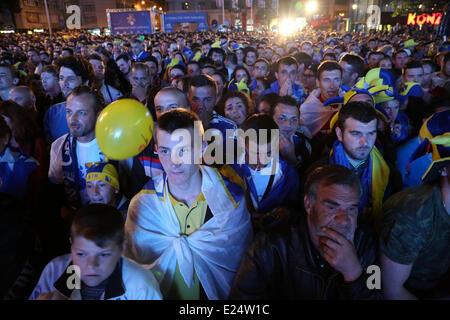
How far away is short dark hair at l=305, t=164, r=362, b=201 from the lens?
1680mm

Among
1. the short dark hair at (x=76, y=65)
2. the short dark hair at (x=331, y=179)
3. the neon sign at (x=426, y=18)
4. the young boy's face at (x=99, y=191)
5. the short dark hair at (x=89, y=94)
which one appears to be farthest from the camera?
the neon sign at (x=426, y=18)

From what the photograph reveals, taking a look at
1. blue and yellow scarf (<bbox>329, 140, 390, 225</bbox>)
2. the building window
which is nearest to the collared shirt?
blue and yellow scarf (<bbox>329, 140, 390, 225</bbox>)

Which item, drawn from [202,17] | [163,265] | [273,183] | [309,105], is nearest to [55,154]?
[163,265]

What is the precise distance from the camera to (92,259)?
61.7 inches

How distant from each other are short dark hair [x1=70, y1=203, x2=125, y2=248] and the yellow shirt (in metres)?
0.42

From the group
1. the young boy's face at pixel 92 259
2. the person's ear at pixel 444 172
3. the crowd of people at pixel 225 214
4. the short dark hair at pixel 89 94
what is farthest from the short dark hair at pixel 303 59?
the young boy's face at pixel 92 259

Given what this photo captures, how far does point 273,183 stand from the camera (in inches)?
98.6

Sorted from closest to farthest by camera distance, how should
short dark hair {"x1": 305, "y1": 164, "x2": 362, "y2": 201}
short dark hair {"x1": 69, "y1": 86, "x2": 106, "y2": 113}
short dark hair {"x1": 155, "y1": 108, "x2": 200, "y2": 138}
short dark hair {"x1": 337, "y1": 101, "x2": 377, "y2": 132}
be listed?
short dark hair {"x1": 305, "y1": 164, "x2": 362, "y2": 201} → short dark hair {"x1": 155, "y1": 108, "x2": 200, "y2": 138} → short dark hair {"x1": 337, "y1": 101, "x2": 377, "y2": 132} → short dark hair {"x1": 69, "y1": 86, "x2": 106, "y2": 113}

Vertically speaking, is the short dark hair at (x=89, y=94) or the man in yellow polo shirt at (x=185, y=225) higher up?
the short dark hair at (x=89, y=94)

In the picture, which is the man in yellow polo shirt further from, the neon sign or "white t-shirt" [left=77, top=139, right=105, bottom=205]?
the neon sign

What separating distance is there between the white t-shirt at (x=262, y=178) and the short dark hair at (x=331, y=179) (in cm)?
64

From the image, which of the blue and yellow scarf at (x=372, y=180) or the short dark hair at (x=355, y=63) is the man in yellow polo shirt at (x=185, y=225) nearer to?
the blue and yellow scarf at (x=372, y=180)

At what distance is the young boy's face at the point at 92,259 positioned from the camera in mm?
1562
